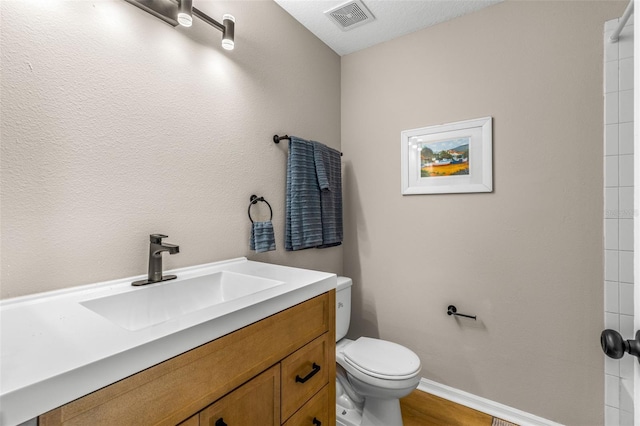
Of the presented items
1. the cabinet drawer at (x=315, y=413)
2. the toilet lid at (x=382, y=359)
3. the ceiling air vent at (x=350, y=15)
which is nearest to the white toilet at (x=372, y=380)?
the toilet lid at (x=382, y=359)

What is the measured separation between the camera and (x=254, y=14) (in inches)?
60.9

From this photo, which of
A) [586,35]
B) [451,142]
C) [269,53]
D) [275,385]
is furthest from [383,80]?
[275,385]

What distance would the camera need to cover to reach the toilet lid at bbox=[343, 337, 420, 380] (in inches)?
55.1

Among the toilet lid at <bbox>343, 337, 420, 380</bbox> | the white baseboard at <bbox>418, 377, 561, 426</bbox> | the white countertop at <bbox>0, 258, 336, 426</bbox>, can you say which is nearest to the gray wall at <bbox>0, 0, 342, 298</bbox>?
the white countertop at <bbox>0, 258, 336, 426</bbox>

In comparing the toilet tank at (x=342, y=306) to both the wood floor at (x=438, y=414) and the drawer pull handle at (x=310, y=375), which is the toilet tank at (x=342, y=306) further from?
the drawer pull handle at (x=310, y=375)

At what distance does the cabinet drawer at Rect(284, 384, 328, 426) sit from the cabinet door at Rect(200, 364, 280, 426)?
4.4 inches

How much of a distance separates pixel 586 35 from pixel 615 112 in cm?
44

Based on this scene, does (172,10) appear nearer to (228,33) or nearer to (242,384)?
(228,33)

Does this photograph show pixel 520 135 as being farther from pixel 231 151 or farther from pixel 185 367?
pixel 185 367

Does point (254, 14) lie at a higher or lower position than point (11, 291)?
higher

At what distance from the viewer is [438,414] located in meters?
1.70

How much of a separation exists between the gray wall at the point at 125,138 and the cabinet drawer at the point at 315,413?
2.39 feet

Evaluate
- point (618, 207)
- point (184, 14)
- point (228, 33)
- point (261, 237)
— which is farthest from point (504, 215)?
point (184, 14)

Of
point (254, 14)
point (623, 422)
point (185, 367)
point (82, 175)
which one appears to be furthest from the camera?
point (254, 14)
